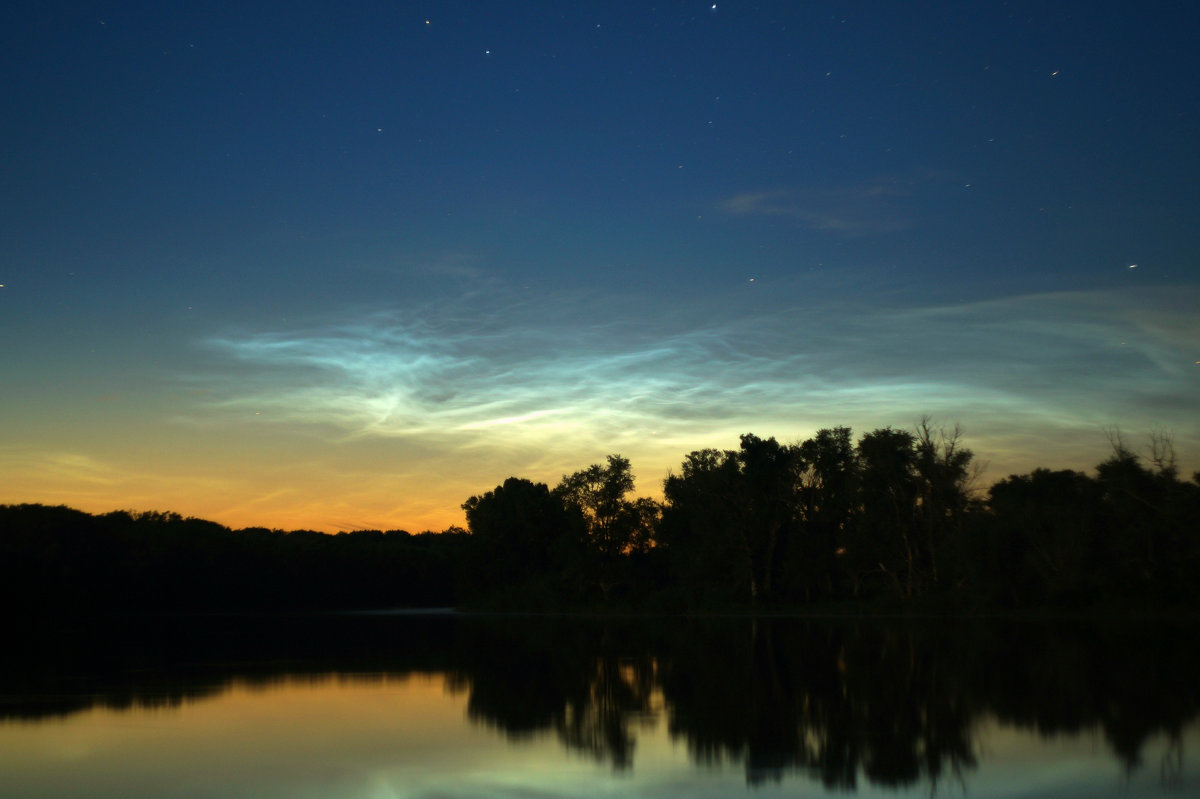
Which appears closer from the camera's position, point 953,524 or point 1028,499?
point 1028,499

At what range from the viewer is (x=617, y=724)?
517 inches

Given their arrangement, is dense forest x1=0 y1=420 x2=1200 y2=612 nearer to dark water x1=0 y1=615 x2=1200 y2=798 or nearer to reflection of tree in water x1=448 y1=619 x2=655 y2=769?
dark water x1=0 y1=615 x2=1200 y2=798

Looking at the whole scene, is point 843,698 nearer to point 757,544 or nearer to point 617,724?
point 617,724

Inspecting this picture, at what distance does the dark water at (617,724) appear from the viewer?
9438 millimetres

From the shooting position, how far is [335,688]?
18.1m

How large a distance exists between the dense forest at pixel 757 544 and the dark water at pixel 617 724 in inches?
970

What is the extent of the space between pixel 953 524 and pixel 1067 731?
4760 cm

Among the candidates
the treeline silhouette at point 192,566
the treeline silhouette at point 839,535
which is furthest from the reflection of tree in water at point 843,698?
the treeline silhouette at point 192,566

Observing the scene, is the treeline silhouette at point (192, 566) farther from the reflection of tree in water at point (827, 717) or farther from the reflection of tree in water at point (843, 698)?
the reflection of tree in water at point (827, 717)

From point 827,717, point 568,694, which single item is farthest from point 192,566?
point 827,717

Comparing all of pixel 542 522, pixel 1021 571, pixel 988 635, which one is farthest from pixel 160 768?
pixel 542 522

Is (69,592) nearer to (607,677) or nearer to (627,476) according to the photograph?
(627,476)

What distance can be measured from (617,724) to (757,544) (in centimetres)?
5436

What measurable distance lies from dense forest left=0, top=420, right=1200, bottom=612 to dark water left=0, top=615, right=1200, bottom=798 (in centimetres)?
2465
